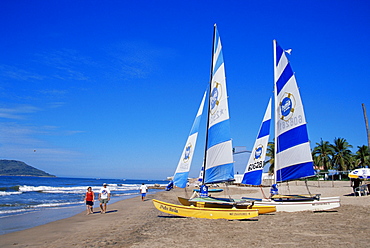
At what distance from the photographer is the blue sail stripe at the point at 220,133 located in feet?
45.0

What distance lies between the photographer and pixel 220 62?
574 inches

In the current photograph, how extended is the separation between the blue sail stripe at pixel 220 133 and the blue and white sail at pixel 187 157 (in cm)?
101

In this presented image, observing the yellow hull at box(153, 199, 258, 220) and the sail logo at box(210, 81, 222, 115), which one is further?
the sail logo at box(210, 81, 222, 115)

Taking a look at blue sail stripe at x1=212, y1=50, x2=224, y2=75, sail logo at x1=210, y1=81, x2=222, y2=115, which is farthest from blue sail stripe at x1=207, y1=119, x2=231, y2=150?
blue sail stripe at x1=212, y1=50, x2=224, y2=75

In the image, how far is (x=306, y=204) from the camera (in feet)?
45.2

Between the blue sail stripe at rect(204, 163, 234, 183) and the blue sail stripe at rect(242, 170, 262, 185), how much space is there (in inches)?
169

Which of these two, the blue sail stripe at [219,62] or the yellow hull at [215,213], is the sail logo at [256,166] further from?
the blue sail stripe at [219,62]

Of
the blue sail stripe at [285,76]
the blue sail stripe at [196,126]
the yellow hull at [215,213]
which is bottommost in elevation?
the yellow hull at [215,213]

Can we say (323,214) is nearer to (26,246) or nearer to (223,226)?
(223,226)

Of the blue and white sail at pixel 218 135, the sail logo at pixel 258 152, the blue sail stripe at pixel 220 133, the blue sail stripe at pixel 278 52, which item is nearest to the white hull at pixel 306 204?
the blue and white sail at pixel 218 135

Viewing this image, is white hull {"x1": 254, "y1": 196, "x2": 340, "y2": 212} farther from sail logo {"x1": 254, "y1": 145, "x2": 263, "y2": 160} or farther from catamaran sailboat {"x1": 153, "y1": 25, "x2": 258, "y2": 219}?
sail logo {"x1": 254, "y1": 145, "x2": 263, "y2": 160}

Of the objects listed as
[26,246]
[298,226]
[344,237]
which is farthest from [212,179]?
[26,246]

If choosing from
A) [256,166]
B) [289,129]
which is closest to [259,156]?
[256,166]

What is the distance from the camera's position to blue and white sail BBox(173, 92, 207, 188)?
46.2 feet
